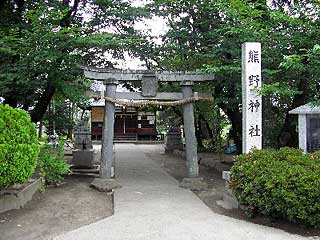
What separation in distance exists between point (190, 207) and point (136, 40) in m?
5.84

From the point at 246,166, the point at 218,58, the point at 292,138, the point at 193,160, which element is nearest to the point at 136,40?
the point at 218,58

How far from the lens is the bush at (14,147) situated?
6891 mm

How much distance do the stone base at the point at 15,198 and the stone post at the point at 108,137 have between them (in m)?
2.46

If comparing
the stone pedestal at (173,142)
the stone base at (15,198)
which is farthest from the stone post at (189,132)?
the stone pedestal at (173,142)

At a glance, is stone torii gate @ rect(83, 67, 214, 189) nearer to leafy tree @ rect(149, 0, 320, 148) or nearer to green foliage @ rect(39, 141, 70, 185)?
leafy tree @ rect(149, 0, 320, 148)

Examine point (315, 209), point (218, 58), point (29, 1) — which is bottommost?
point (315, 209)

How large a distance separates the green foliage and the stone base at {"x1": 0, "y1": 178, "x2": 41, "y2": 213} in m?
1.52

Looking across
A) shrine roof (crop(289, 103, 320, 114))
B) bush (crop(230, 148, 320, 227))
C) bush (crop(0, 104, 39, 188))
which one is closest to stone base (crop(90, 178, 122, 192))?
bush (crop(0, 104, 39, 188))

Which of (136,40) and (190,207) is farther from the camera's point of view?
(136,40)

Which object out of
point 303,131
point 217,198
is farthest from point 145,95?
point 303,131

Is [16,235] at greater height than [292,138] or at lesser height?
lesser

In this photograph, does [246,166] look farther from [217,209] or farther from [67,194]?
[67,194]

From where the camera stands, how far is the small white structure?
29.9ft

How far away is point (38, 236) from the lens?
6207mm
